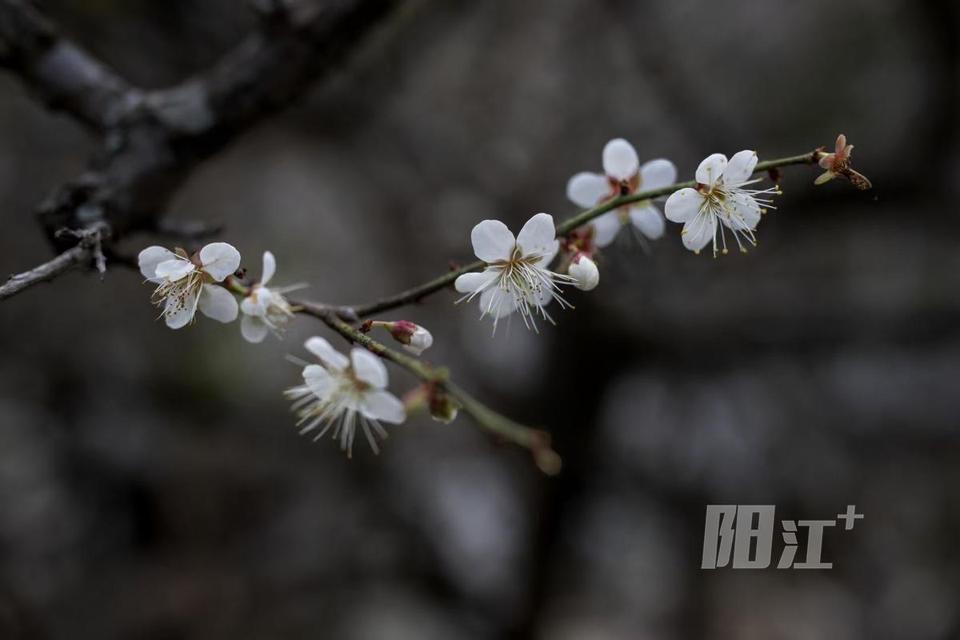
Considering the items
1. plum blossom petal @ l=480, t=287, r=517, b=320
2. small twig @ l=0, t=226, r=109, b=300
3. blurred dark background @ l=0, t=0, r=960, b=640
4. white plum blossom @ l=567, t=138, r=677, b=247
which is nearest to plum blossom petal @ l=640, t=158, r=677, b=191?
white plum blossom @ l=567, t=138, r=677, b=247

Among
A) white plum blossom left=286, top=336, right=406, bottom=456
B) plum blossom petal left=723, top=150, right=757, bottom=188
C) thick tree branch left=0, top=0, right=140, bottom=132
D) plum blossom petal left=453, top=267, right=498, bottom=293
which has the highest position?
thick tree branch left=0, top=0, right=140, bottom=132

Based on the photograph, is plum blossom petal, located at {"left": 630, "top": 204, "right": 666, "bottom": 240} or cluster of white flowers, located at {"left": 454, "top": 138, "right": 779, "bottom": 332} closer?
cluster of white flowers, located at {"left": 454, "top": 138, "right": 779, "bottom": 332}

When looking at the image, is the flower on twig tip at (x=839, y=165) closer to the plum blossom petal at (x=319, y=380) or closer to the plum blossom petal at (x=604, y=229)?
the plum blossom petal at (x=604, y=229)

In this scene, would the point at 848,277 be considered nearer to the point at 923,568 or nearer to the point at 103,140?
the point at 923,568

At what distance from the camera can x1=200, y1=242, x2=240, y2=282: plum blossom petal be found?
0.65 m

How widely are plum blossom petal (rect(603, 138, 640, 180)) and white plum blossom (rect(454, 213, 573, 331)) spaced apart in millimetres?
163

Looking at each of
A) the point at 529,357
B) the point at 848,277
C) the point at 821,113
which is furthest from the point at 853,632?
the point at 821,113

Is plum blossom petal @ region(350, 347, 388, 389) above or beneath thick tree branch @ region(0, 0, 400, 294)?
beneath

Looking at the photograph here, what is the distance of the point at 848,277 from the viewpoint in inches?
109

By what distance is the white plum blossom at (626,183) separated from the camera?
806mm

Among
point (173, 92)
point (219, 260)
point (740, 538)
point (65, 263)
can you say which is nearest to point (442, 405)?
point (219, 260)

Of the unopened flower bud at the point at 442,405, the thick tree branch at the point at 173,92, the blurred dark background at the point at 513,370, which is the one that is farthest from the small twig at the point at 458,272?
the blurred dark background at the point at 513,370

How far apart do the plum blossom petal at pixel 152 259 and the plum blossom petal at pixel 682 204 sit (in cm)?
45

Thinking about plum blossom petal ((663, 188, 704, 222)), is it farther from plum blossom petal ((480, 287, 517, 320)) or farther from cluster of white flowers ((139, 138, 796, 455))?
plum blossom petal ((480, 287, 517, 320))
